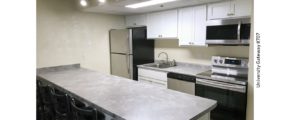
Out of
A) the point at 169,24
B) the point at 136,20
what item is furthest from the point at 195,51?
the point at 136,20

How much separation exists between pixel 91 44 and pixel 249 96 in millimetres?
2957

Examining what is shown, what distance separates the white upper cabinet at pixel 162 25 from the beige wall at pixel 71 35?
0.86m

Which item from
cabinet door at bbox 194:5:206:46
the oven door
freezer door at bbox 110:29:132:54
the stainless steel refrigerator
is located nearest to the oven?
the oven door

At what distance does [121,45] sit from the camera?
396 cm

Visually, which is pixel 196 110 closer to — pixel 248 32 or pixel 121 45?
pixel 248 32

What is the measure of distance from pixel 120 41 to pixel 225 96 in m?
2.25

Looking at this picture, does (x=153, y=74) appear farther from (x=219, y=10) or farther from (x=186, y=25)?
(x=219, y=10)

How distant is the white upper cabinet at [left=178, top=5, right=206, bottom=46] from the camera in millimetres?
2992

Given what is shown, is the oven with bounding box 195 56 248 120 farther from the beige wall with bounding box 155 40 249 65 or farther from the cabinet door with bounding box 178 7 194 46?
the cabinet door with bounding box 178 7 194 46

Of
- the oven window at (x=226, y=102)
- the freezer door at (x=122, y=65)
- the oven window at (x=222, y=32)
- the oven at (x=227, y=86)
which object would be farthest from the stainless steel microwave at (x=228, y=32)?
the freezer door at (x=122, y=65)

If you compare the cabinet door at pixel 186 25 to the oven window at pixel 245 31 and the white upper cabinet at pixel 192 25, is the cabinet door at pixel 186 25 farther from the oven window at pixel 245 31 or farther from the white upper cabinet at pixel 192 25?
the oven window at pixel 245 31

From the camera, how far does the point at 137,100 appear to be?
1768mm

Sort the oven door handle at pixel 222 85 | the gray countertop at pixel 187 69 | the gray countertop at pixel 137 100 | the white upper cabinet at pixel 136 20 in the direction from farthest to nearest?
the white upper cabinet at pixel 136 20, the gray countertop at pixel 187 69, the oven door handle at pixel 222 85, the gray countertop at pixel 137 100

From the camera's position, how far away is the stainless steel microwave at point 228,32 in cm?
248
